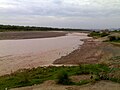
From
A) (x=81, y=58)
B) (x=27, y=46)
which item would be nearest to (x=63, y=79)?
(x=81, y=58)

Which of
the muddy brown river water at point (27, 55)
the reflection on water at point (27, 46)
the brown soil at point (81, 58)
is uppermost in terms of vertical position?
the brown soil at point (81, 58)

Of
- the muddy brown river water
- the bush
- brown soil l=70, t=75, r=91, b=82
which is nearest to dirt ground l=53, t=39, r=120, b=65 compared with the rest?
the muddy brown river water

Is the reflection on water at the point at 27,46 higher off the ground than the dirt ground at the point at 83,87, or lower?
lower

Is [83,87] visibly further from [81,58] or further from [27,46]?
[27,46]

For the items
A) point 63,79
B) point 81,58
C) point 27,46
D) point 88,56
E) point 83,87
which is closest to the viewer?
point 83,87

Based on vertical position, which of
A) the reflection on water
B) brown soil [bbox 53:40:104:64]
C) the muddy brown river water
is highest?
brown soil [bbox 53:40:104:64]

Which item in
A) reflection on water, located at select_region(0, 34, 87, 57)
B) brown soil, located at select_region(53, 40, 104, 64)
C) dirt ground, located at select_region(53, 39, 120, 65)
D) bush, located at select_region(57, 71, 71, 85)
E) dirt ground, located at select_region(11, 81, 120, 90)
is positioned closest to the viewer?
dirt ground, located at select_region(11, 81, 120, 90)

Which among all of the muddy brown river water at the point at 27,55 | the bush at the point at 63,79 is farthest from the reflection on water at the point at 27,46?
the bush at the point at 63,79

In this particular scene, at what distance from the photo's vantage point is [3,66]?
80.1 ft

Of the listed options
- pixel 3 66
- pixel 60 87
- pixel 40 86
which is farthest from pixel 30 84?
pixel 3 66

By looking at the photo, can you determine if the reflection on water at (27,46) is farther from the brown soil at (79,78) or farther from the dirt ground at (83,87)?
the dirt ground at (83,87)

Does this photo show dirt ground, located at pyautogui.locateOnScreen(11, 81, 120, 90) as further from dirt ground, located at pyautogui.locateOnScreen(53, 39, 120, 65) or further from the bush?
dirt ground, located at pyautogui.locateOnScreen(53, 39, 120, 65)

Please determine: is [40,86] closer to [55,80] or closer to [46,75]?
[55,80]

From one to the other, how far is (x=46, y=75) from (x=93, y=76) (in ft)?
10.2
